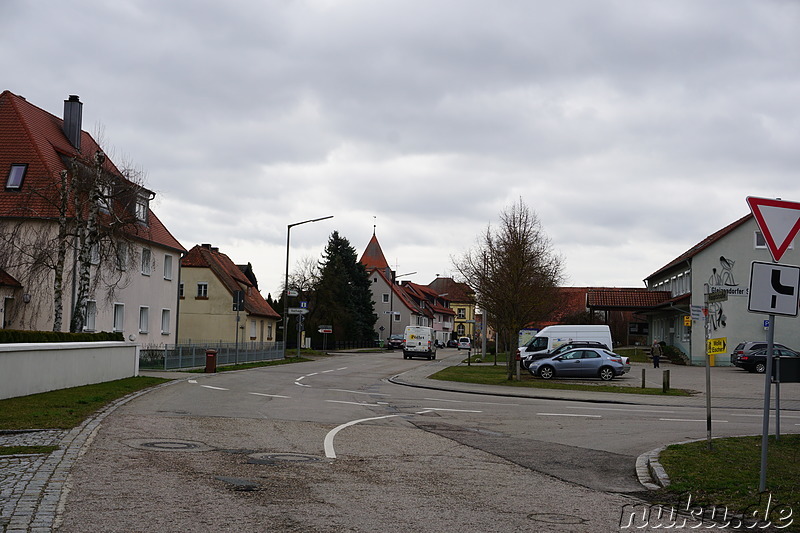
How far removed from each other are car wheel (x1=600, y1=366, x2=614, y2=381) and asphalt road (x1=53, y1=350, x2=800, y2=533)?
47.0ft

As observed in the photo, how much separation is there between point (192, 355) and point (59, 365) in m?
16.2

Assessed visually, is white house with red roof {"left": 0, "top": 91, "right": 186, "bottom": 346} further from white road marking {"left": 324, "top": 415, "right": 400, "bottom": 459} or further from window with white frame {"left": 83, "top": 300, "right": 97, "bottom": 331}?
white road marking {"left": 324, "top": 415, "right": 400, "bottom": 459}

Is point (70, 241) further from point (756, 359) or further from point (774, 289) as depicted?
point (756, 359)

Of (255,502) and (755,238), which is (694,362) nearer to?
(755,238)

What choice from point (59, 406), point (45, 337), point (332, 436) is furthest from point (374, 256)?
point (332, 436)

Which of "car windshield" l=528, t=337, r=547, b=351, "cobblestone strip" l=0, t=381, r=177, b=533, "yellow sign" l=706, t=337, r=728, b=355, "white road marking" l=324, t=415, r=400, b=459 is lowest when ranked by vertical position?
"white road marking" l=324, t=415, r=400, b=459

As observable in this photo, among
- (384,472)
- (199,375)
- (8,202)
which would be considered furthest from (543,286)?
(384,472)

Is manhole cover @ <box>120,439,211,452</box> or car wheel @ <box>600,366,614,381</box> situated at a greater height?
manhole cover @ <box>120,439,211,452</box>

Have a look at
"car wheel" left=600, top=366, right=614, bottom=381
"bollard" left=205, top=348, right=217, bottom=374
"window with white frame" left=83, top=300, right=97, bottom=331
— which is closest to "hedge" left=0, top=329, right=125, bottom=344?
"bollard" left=205, top=348, right=217, bottom=374

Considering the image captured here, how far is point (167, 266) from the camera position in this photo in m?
46.8

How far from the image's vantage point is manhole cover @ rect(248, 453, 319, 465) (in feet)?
33.6

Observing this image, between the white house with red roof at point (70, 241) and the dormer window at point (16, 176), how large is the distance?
0.04 metres

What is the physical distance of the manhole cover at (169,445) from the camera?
10891 mm

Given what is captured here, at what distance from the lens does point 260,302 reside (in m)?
71.8
